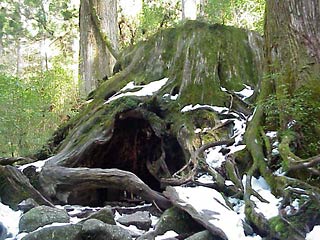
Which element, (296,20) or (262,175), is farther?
(296,20)

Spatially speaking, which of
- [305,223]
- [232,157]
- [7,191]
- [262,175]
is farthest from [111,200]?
[305,223]

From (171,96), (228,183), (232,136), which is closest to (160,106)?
(171,96)

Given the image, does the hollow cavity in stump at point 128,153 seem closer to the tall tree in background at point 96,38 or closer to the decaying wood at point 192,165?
the decaying wood at point 192,165

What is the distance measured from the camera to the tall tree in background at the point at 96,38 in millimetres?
9086

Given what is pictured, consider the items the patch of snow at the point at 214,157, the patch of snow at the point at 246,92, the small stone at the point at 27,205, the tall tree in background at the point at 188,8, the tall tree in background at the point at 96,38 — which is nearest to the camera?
the small stone at the point at 27,205

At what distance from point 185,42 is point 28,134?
9.87 ft

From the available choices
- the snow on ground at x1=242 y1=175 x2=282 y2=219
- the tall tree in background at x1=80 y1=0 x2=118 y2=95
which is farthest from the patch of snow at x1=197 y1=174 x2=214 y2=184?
the tall tree in background at x1=80 y1=0 x2=118 y2=95

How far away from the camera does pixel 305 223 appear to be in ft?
10.2

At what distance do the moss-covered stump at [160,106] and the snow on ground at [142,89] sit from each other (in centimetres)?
1

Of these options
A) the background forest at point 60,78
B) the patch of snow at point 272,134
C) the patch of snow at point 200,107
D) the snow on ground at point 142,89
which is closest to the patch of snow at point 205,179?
the patch of snow at point 272,134

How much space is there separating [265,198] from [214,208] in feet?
1.41

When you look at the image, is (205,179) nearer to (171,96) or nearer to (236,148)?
(236,148)

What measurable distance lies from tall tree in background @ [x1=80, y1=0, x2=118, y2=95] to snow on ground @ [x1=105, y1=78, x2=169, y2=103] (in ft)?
10.9

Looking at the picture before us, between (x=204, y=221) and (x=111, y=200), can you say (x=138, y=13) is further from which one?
(x=204, y=221)
